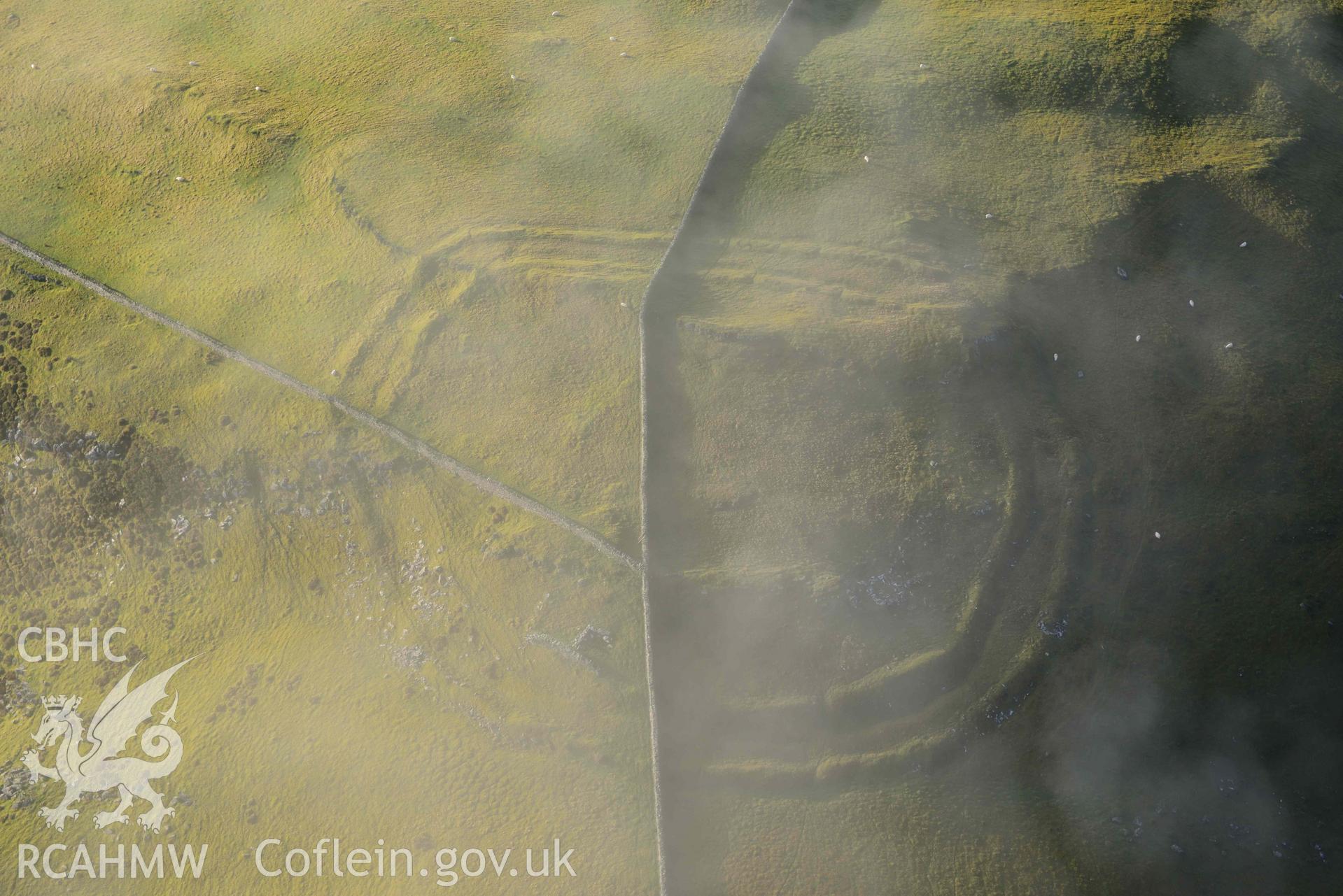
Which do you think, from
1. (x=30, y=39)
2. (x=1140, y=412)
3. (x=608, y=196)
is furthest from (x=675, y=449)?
(x=30, y=39)

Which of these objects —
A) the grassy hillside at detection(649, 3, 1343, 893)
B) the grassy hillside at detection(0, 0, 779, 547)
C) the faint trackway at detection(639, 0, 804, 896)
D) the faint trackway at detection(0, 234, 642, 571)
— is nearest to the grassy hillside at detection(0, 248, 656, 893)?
the faint trackway at detection(0, 234, 642, 571)

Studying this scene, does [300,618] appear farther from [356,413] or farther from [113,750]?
[113,750]

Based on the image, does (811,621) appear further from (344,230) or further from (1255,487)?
(344,230)

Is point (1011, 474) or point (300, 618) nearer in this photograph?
point (1011, 474)

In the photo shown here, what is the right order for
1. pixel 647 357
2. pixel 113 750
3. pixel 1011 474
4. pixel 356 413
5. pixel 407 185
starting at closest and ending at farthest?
pixel 1011 474 < pixel 113 750 < pixel 647 357 < pixel 356 413 < pixel 407 185

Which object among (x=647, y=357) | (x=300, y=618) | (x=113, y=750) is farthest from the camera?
(x=647, y=357)

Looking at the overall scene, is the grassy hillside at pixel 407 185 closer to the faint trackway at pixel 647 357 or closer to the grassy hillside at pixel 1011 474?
the faint trackway at pixel 647 357

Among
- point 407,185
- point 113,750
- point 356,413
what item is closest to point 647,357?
point 356,413

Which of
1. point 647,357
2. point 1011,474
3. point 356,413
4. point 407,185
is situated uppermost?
point 407,185
